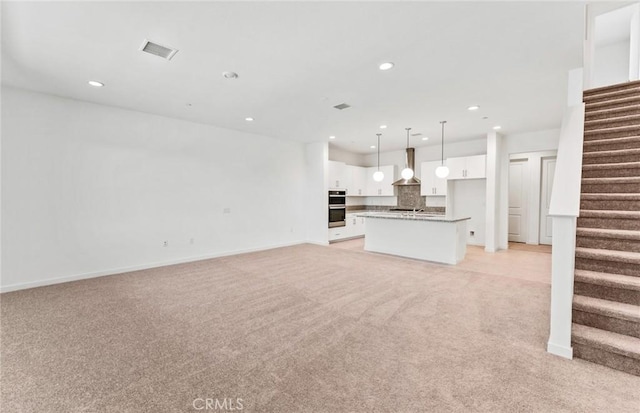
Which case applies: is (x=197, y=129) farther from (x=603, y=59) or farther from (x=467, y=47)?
(x=603, y=59)

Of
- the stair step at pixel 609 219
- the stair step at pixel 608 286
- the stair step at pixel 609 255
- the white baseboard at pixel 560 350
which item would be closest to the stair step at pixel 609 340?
the white baseboard at pixel 560 350

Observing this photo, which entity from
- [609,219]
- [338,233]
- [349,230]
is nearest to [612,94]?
[609,219]

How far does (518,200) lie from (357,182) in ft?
15.2

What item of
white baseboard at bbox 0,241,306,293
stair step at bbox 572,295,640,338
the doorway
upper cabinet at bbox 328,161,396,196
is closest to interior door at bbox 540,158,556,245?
the doorway

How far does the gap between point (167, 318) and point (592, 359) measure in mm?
3940

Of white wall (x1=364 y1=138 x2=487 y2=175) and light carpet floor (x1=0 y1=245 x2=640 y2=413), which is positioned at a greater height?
white wall (x1=364 y1=138 x2=487 y2=175)

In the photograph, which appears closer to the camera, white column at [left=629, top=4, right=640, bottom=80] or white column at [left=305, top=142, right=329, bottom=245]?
white column at [left=629, top=4, right=640, bottom=80]

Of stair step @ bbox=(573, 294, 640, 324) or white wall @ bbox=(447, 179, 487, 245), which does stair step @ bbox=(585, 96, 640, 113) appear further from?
white wall @ bbox=(447, 179, 487, 245)

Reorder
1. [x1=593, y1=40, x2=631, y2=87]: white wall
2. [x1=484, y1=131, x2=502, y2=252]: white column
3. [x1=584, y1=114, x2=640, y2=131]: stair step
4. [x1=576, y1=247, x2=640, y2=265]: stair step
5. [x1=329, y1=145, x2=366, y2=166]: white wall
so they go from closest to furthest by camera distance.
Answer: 1. [x1=576, y1=247, x2=640, y2=265]: stair step
2. [x1=584, y1=114, x2=640, y2=131]: stair step
3. [x1=593, y1=40, x2=631, y2=87]: white wall
4. [x1=484, y1=131, x2=502, y2=252]: white column
5. [x1=329, y1=145, x2=366, y2=166]: white wall

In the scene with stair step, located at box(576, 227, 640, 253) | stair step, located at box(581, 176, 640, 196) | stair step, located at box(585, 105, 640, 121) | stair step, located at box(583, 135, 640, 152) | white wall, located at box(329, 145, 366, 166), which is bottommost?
stair step, located at box(576, 227, 640, 253)

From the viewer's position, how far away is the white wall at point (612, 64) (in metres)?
4.80

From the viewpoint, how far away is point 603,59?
504cm

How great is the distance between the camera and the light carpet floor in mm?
1746

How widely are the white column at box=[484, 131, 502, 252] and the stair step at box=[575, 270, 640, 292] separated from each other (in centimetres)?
412
